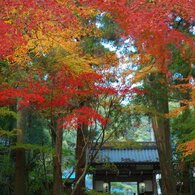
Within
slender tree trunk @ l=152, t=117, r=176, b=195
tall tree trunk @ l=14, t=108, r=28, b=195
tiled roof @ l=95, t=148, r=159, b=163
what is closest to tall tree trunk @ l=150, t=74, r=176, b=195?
slender tree trunk @ l=152, t=117, r=176, b=195

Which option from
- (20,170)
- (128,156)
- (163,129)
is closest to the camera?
(20,170)

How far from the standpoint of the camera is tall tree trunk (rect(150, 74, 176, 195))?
13.2 meters

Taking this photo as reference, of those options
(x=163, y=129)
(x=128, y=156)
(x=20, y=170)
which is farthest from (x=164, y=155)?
(x=20, y=170)

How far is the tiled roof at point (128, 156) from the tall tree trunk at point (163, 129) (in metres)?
4.09

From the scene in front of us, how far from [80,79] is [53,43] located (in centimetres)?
133

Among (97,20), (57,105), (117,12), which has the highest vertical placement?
(97,20)

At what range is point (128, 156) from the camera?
19.5 metres

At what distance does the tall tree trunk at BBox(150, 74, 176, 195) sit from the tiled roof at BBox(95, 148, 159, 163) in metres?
4.09

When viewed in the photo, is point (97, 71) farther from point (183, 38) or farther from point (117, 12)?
point (183, 38)

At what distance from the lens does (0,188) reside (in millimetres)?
15461

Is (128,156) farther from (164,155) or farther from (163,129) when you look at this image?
(164,155)

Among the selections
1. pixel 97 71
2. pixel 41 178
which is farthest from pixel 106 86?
pixel 41 178

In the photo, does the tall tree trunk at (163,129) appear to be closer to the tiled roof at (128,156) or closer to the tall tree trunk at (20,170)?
the tiled roof at (128,156)

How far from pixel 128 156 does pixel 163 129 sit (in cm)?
489
